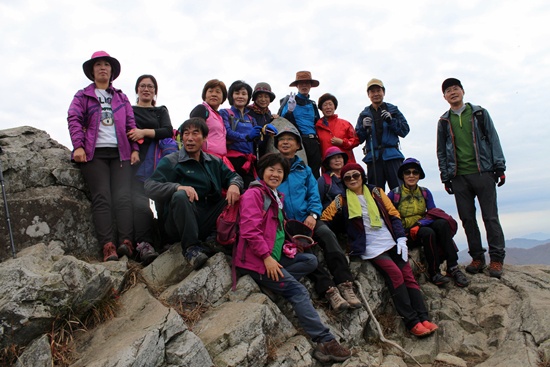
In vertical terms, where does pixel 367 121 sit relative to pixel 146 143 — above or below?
above

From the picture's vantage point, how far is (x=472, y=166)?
348 inches

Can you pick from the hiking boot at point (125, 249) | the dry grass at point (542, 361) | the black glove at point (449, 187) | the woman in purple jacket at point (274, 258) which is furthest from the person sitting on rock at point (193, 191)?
the dry grass at point (542, 361)

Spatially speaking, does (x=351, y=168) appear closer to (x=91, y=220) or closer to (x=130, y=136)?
(x=130, y=136)

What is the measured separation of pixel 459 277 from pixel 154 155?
23.7ft

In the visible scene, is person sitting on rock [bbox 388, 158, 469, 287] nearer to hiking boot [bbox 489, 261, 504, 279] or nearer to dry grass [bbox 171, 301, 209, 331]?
hiking boot [bbox 489, 261, 504, 279]

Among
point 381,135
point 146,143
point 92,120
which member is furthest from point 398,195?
point 92,120

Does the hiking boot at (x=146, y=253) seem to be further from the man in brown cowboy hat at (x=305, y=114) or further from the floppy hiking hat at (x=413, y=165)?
the floppy hiking hat at (x=413, y=165)

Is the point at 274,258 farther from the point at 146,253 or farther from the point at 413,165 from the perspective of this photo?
the point at 413,165

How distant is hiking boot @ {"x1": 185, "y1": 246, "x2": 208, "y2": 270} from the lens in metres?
6.36

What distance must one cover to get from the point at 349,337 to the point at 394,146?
530 cm

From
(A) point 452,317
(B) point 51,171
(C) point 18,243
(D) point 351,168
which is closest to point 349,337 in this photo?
(A) point 452,317

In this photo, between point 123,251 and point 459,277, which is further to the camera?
point 459,277

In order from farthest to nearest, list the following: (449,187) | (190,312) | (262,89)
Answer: (262,89), (449,187), (190,312)

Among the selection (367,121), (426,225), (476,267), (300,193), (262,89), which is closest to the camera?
(300,193)
